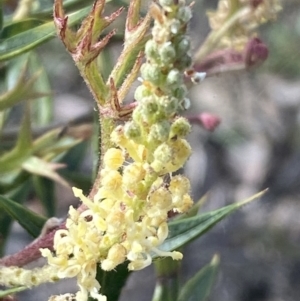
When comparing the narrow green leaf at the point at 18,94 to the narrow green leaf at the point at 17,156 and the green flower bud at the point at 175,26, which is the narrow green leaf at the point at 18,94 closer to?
the narrow green leaf at the point at 17,156

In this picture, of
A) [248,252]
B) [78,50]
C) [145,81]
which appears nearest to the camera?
[145,81]

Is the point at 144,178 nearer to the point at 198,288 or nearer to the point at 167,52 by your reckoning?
the point at 167,52

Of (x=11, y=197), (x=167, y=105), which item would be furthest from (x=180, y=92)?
(x=11, y=197)

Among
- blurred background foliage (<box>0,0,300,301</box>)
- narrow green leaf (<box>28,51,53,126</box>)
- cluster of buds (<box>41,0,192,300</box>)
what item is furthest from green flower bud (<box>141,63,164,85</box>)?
blurred background foliage (<box>0,0,300,301</box>)

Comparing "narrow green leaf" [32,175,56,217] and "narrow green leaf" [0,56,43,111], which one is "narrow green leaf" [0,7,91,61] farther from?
"narrow green leaf" [32,175,56,217]

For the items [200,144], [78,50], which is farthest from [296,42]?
[78,50]

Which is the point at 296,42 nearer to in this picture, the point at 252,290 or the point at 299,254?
the point at 299,254

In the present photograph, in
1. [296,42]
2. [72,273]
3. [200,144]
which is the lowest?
[200,144]
